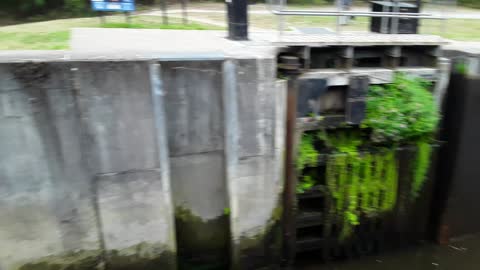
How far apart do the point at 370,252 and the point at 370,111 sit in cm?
253

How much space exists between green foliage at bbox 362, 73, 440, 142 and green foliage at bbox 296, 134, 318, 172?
37.0 inches

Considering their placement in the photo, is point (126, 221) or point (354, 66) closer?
point (126, 221)

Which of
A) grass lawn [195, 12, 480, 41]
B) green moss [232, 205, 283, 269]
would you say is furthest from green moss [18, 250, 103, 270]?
grass lawn [195, 12, 480, 41]

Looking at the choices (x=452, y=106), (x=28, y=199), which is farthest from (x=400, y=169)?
(x=28, y=199)

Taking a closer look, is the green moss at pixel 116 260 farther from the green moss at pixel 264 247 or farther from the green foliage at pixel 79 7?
the green foliage at pixel 79 7

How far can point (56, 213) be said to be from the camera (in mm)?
4844

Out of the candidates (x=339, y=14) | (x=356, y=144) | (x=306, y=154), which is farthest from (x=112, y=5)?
(x=356, y=144)

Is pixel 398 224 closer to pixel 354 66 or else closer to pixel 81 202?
pixel 354 66

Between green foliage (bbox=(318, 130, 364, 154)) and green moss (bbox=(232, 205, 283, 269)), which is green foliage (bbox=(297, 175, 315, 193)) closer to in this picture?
green moss (bbox=(232, 205, 283, 269))

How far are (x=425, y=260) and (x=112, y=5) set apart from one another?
854 centimetres

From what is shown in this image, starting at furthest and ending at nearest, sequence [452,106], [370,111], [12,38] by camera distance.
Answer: [12,38] → [452,106] → [370,111]

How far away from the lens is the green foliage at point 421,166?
6355 millimetres

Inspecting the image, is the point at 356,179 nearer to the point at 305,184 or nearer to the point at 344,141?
the point at 344,141

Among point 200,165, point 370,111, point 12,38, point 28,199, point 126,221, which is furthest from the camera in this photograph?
point 12,38
